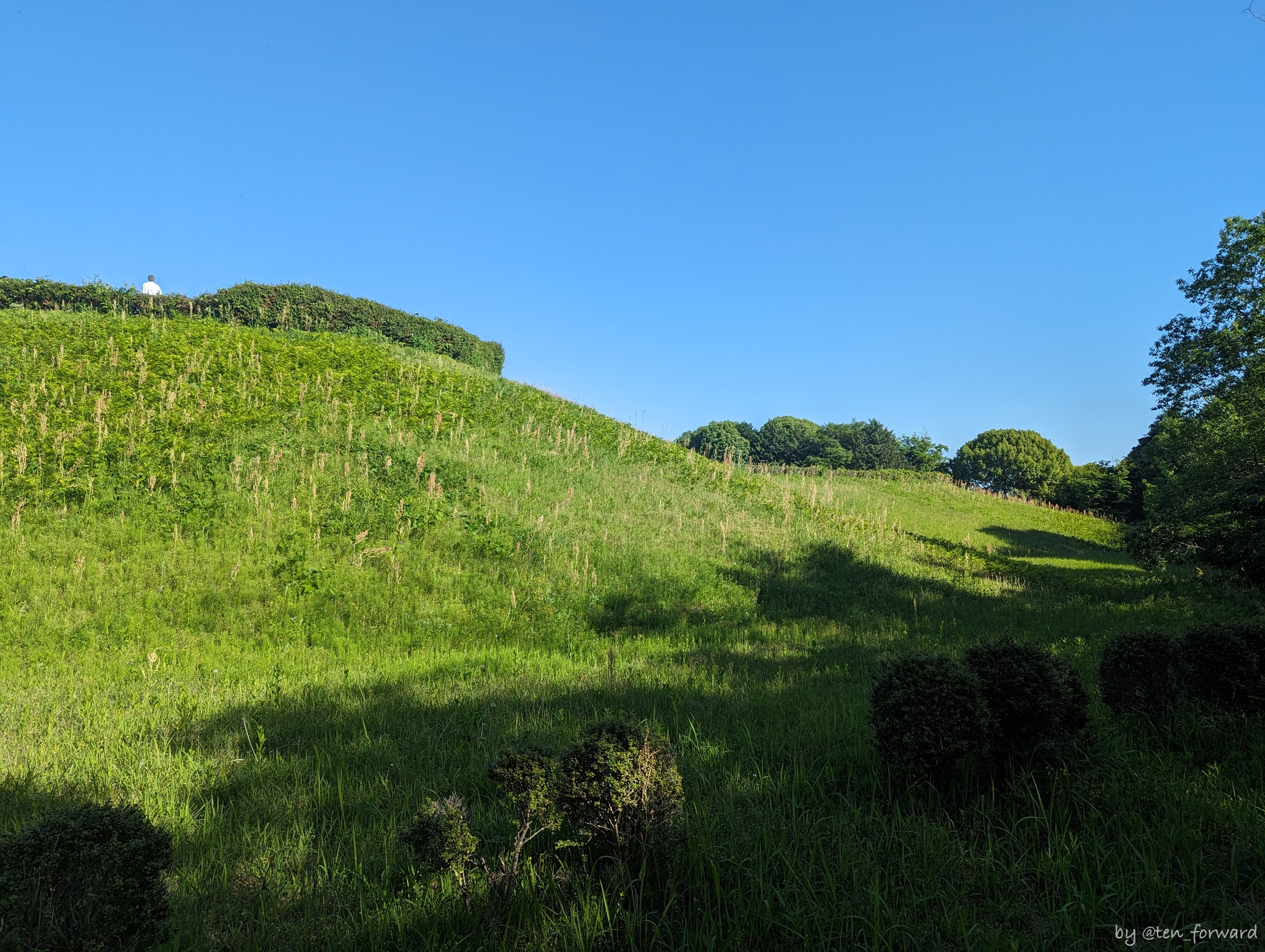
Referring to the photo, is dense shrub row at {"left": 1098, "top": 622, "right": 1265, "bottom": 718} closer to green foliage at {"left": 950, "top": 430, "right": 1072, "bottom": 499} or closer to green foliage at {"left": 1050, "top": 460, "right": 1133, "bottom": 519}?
green foliage at {"left": 1050, "top": 460, "right": 1133, "bottom": 519}

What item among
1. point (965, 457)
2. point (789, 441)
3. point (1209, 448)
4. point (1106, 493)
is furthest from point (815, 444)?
point (1209, 448)

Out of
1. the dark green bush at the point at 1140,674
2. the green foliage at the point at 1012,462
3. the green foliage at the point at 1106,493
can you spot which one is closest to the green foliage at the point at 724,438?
the green foliage at the point at 1012,462

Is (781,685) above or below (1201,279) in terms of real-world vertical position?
below

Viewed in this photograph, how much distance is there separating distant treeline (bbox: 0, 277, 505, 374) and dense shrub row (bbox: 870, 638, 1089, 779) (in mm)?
24155

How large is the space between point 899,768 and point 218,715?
5.80 m

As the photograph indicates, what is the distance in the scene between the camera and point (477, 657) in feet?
27.8

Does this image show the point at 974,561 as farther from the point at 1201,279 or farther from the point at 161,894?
the point at 161,894

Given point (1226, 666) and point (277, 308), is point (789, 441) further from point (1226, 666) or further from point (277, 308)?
point (1226, 666)

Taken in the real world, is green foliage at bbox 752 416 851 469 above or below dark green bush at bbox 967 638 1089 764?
above

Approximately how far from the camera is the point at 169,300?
987 inches

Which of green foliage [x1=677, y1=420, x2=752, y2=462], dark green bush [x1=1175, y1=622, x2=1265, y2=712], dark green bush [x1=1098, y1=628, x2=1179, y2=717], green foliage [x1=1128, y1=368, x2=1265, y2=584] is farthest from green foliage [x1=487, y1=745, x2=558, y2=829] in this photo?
green foliage [x1=677, y1=420, x2=752, y2=462]

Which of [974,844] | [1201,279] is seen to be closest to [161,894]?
[974,844]

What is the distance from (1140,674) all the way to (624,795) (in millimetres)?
4468

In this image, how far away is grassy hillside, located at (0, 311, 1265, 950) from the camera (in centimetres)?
308
